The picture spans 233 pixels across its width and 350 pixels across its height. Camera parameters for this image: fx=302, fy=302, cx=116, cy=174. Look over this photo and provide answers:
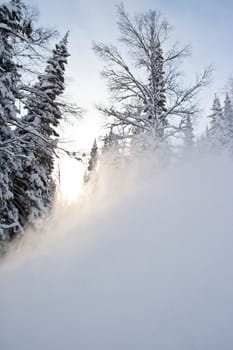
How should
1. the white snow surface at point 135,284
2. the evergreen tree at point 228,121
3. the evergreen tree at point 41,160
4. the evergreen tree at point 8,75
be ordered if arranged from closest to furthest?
1. the white snow surface at point 135,284
2. the evergreen tree at point 8,75
3. the evergreen tree at point 41,160
4. the evergreen tree at point 228,121

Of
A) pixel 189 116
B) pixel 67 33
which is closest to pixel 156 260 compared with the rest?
pixel 189 116

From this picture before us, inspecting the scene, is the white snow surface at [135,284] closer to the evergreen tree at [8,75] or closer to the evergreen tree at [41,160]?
the evergreen tree at [8,75]

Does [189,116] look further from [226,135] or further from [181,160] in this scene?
[226,135]

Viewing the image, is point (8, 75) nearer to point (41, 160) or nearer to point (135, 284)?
point (41, 160)

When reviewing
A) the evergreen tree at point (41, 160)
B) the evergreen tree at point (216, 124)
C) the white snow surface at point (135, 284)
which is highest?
the evergreen tree at point (216, 124)

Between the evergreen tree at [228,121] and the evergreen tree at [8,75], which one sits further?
the evergreen tree at [228,121]

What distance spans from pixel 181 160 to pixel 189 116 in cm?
196

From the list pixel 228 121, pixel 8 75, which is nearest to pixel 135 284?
pixel 8 75

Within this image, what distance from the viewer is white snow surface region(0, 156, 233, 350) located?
2863 millimetres

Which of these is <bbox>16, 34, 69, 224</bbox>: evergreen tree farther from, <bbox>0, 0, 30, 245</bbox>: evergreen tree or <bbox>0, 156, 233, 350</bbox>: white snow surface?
<bbox>0, 156, 233, 350</bbox>: white snow surface

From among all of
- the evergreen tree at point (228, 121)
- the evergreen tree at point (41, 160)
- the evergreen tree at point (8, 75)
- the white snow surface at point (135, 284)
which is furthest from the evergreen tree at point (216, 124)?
the white snow surface at point (135, 284)

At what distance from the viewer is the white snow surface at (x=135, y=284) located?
113 inches

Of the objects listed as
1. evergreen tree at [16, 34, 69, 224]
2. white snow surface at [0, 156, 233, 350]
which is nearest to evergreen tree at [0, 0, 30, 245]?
evergreen tree at [16, 34, 69, 224]

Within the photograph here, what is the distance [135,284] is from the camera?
140 inches
